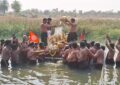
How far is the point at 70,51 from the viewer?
17.8 meters

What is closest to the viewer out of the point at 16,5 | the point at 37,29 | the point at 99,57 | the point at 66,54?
the point at 99,57

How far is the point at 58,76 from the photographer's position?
16.2 metres

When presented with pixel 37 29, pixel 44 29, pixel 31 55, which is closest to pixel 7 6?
pixel 37 29

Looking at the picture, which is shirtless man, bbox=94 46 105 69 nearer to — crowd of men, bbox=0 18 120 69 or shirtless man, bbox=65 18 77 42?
crowd of men, bbox=0 18 120 69

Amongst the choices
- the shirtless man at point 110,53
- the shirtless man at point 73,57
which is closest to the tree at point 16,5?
the shirtless man at point 110,53

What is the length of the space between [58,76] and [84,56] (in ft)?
4.78

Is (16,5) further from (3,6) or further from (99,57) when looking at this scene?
(99,57)

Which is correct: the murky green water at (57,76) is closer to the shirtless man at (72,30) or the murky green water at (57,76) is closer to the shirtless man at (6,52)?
the shirtless man at (6,52)

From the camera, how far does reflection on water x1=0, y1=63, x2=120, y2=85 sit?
15.0 m

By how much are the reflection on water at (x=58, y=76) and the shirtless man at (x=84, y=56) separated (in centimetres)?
35

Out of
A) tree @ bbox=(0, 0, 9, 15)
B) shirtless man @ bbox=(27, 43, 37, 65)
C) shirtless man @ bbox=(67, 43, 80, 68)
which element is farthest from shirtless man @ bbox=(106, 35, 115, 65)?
tree @ bbox=(0, 0, 9, 15)

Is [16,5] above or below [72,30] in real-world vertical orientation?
above

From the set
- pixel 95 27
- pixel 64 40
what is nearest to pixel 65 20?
pixel 64 40

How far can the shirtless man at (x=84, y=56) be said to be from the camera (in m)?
16.4
